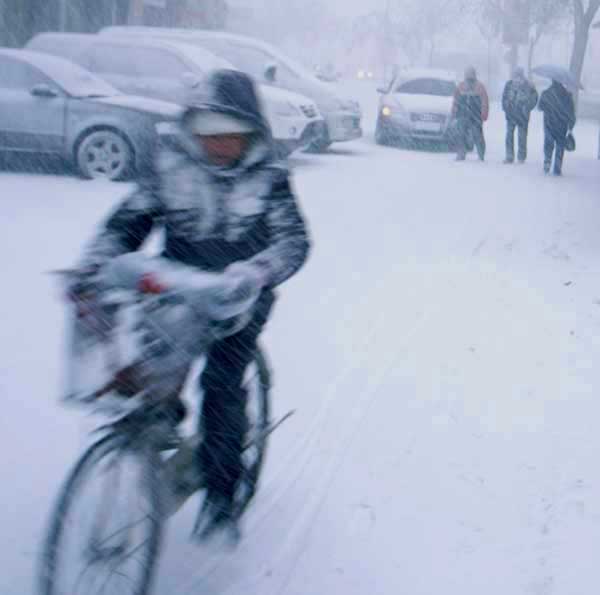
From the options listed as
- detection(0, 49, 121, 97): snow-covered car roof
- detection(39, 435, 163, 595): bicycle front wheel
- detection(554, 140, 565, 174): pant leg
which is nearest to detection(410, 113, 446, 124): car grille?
detection(554, 140, 565, 174): pant leg

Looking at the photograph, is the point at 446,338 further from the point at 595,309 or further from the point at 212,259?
the point at 212,259

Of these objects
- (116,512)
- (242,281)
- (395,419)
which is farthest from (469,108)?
(116,512)

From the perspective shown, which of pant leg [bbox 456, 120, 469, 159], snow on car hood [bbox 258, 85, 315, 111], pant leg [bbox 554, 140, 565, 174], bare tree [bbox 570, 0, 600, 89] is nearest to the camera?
snow on car hood [bbox 258, 85, 315, 111]

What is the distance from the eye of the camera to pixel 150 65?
52.2 ft

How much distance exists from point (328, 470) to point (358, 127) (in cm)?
1508

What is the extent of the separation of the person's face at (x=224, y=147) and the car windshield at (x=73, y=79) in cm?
1032

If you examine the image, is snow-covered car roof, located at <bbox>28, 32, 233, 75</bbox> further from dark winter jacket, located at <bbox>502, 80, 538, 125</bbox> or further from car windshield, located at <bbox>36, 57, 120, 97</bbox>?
dark winter jacket, located at <bbox>502, 80, 538, 125</bbox>

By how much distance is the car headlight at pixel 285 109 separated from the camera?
16.2 metres

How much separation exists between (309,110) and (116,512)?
14.3 meters

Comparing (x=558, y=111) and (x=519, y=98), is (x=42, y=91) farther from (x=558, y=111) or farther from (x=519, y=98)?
(x=519, y=98)

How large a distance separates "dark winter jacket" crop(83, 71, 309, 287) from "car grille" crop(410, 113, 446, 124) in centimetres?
1832

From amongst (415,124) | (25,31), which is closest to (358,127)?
(415,124)

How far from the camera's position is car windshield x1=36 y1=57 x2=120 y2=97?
13.6 metres

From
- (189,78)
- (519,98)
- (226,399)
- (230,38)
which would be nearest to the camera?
(226,399)
